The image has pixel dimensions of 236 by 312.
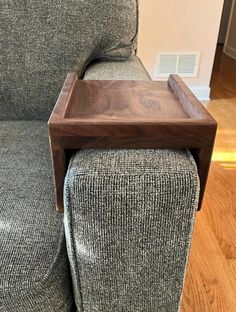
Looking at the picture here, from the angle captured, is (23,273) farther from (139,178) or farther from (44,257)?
(139,178)

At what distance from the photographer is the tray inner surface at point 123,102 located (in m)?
0.50

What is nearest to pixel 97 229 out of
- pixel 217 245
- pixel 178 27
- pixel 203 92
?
pixel 217 245

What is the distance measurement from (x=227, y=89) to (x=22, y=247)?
2616 millimetres

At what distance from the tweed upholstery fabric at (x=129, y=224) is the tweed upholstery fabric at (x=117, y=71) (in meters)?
0.41

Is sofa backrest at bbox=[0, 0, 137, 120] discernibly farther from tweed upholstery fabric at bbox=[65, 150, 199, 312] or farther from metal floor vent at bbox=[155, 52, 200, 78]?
metal floor vent at bbox=[155, 52, 200, 78]

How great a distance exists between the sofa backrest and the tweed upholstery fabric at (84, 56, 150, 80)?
38mm

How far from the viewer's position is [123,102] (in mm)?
566

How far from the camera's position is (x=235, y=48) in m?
3.94

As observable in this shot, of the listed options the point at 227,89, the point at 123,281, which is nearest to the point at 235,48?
the point at 227,89

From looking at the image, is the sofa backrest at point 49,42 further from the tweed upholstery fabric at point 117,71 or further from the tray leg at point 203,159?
the tray leg at point 203,159

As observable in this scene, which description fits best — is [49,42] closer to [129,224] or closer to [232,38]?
[129,224]

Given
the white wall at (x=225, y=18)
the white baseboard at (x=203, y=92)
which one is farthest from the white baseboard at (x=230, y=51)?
the white baseboard at (x=203, y=92)

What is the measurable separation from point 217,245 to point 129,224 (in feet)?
2.58

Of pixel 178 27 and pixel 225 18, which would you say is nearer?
pixel 178 27
